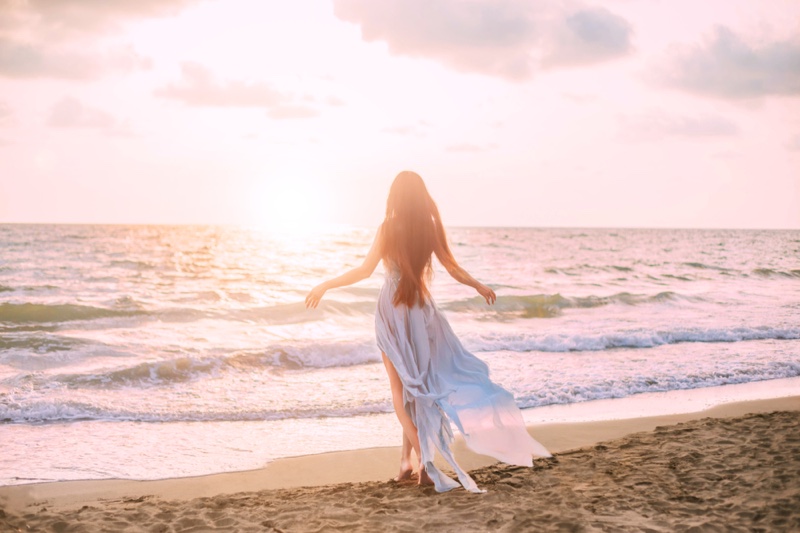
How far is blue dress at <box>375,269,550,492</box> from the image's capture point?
202 inches

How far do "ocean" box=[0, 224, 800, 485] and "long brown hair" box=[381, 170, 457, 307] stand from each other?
2.61m

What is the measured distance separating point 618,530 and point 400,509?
1443mm

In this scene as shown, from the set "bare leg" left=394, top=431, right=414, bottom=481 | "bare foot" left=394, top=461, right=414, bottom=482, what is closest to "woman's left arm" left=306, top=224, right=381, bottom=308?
"bare leg" left=394, top=431, right=414, bottom=481

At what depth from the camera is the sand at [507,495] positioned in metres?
4.32

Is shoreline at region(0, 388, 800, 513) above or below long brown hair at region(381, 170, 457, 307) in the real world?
below

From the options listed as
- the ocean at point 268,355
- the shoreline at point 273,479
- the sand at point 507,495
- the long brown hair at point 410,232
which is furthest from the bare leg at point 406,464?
the ocean at point 268,355

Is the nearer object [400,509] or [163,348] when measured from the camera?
[400,509]

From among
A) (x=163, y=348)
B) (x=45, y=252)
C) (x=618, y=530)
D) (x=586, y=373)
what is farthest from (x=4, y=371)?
(x=45, y=252)

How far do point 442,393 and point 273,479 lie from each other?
1892 mm

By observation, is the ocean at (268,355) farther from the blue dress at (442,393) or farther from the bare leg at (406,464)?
the blue dress at (442,393)

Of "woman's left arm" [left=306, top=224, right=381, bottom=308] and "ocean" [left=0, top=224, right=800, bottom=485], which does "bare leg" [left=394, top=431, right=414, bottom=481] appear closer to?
"woman's left arm" [left=306, top=224, right=381, bottom=308]

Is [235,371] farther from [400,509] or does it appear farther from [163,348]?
[400,509]

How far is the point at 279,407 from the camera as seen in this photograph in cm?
890

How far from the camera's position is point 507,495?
4.91 m
